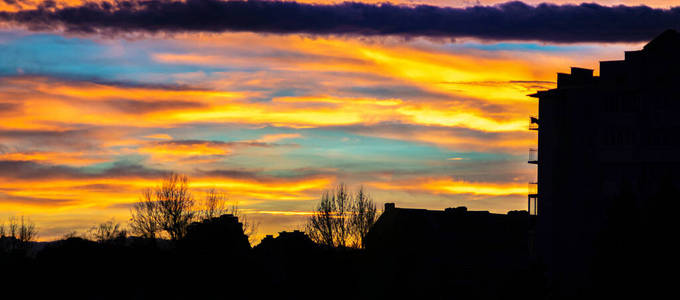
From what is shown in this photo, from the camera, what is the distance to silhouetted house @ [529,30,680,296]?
65.9 meters

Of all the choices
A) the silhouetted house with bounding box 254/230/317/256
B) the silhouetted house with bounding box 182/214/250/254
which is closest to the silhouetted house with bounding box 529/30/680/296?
the silhouetted house with bounding box 254/230/317/256

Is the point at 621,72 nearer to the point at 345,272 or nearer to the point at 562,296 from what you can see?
the point at 562,296

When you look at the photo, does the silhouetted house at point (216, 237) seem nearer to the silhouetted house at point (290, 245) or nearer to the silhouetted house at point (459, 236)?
the silhouetted house at point (290, 245)

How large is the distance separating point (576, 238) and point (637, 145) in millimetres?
8782

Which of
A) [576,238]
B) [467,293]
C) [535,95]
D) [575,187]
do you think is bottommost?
[467,293]

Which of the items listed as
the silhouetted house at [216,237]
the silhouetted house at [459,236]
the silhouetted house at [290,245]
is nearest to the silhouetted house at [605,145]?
the silhouetted house at [459,236]

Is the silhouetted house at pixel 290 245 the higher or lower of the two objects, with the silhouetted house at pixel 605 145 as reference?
lower

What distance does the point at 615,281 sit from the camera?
48.9 m

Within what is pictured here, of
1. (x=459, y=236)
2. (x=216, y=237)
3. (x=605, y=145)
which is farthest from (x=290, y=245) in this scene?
(x=605, y=145)

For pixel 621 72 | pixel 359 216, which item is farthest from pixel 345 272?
pixel 359 216

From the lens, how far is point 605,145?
67.0 m

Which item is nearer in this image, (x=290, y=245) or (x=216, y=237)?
(x=290, y=245)

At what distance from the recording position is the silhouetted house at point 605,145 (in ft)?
216

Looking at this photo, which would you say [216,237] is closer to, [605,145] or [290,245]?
[290,245]
